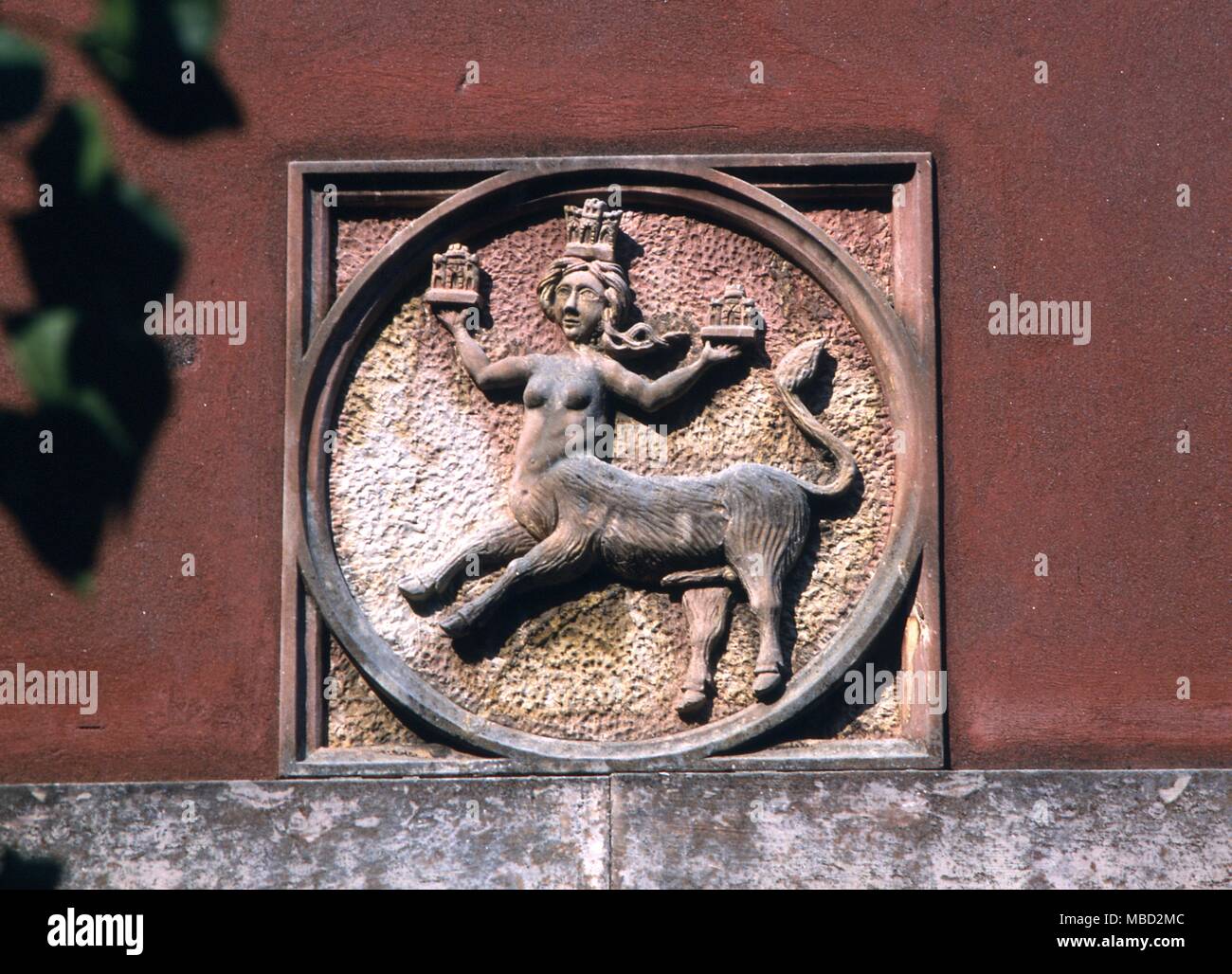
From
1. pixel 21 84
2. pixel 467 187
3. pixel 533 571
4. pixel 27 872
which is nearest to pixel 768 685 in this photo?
pixel 533 571

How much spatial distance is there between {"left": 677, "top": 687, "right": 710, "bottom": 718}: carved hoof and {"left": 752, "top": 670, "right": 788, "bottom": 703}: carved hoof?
0.16 metres

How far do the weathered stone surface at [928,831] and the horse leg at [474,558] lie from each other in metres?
0.77

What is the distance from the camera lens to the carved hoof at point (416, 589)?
6.46 metres

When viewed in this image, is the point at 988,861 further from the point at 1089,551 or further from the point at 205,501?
the point at 205,501

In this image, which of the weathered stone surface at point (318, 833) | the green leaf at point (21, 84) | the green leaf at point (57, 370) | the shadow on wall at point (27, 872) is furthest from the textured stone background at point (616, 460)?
the green leaf at point (21, 84)

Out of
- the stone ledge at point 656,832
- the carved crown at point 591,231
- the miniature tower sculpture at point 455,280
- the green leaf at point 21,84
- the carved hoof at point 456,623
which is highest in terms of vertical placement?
the green leaf at point 21,84

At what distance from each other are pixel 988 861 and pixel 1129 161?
2.18m

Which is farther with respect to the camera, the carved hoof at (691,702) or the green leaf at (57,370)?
the green leaf at (57,370)

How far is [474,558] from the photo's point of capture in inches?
255

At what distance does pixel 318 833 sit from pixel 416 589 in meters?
0.76

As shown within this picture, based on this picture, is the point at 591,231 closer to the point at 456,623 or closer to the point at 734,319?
the point at 734,319

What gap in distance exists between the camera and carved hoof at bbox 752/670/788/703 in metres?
6.39

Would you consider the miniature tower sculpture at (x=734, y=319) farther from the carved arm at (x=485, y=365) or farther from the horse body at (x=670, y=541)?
the carved arm at (x=485, y=365)

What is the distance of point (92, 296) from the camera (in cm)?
670
